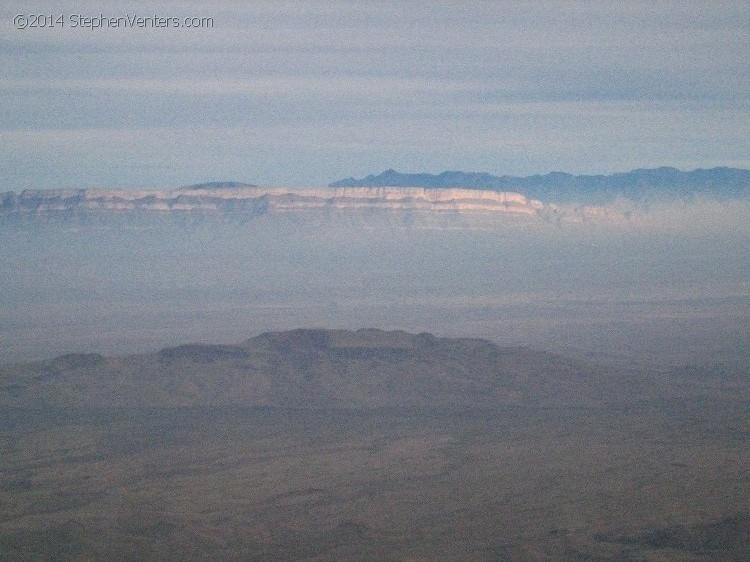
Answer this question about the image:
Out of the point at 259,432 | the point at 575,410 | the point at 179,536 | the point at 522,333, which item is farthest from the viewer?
the point at 522,333

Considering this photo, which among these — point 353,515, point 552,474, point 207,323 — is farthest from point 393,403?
point 207,323

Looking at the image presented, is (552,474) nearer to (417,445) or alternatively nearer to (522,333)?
(417,445)

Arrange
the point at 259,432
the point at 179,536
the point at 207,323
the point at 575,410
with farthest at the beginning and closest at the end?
the point at 207,323 < the point at 575,410 < the point at 259,432 < the point at 179,536

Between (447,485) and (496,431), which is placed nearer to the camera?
(447,485)

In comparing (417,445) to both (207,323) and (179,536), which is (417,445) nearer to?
(179,536)

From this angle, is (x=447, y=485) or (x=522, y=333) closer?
(x=447, y=485)

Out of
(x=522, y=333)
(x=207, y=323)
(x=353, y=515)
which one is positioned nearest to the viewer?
(x=353, y=515)

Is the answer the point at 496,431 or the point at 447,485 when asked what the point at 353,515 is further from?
the point at 496,431

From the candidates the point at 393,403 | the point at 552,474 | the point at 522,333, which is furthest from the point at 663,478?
the point at 522,333

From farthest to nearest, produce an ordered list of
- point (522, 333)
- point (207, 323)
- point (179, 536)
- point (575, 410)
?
point (207, 323) → point (522, 333) → point (575, 410) → point (179, 536)
